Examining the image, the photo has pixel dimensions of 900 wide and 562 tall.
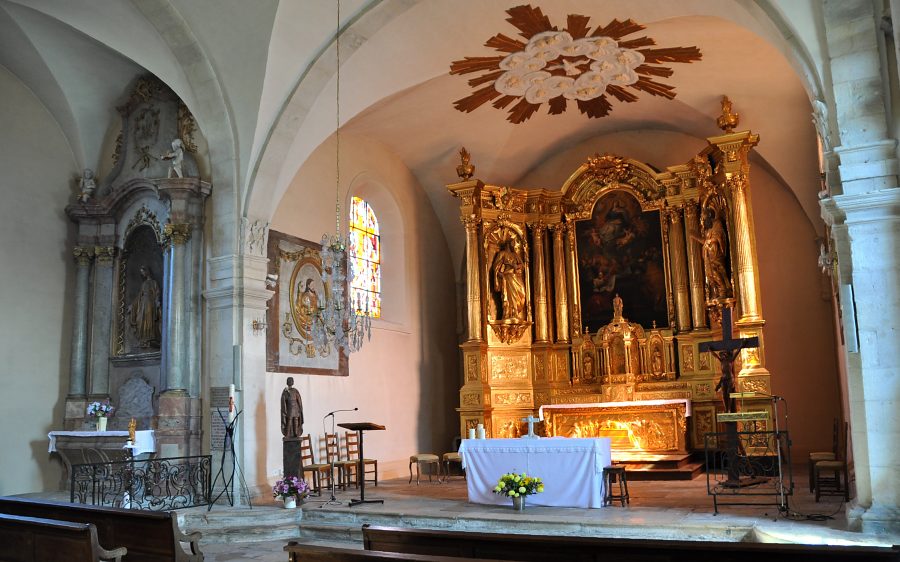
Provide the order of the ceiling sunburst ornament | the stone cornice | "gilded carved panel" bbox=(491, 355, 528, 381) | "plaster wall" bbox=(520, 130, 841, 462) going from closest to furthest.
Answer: the stone cornice < the ceiling sunburst ornament < "plaster wall" bbox=(520, 130, 841, 462) < "gilded carved panel" bbox=(491, 355, 528, 381)

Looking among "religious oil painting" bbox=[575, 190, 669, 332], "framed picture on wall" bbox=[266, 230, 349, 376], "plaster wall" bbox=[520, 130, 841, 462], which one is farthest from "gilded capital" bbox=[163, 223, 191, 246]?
"plaster wall" bbox=[520, 130, 841, 462]

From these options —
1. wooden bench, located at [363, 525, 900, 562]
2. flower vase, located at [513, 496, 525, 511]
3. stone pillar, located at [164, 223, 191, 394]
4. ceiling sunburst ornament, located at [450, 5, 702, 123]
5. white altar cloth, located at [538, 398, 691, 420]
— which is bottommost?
flower vase, located at [513, 496, 525, 511]

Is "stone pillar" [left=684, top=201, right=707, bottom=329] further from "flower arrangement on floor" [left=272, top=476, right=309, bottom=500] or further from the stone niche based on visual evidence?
the stone niche

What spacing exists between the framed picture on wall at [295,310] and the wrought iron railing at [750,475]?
17.7 feet

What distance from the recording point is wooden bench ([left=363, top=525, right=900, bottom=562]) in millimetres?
3628

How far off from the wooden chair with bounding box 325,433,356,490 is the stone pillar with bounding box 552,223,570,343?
177 inches

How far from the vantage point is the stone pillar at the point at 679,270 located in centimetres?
1305

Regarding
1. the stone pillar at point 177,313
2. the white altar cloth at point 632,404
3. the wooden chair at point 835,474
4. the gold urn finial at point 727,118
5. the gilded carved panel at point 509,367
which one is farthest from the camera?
the gilded carved panel at point 509,367

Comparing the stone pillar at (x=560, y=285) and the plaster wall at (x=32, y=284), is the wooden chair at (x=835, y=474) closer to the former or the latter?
the stone pillar at (x=560, y=285)

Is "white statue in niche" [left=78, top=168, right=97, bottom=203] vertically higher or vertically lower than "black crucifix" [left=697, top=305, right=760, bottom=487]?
higher

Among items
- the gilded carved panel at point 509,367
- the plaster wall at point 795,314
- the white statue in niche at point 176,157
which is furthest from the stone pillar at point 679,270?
the white statue in niche at point 176,157

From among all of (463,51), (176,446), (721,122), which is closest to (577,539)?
(176,446)

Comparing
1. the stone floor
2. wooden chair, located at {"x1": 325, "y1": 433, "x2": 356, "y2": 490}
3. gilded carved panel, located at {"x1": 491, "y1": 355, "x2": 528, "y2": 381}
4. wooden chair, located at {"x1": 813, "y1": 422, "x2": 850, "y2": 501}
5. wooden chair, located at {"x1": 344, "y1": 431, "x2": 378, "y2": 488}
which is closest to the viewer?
the stone floor

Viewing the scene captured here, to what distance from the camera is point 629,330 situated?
43.4ft
